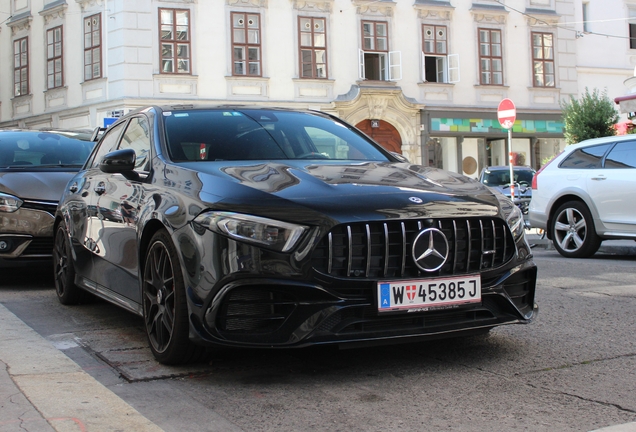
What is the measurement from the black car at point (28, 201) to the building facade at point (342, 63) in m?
17.9

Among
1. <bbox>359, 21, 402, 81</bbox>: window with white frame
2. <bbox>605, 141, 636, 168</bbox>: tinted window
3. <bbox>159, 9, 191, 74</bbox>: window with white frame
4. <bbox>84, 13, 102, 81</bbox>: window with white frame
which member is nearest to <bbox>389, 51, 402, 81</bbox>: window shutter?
<bbox>359, 21, 402, 81</bbox>: window with white frame

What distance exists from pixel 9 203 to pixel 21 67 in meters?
24.8

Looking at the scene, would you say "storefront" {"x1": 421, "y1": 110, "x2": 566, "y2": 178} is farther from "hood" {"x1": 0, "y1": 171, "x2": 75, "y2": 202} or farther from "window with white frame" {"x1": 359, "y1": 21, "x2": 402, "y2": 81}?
"hood" {"x1": 0, "y1": 171, "x2": 75, "y2": 202}

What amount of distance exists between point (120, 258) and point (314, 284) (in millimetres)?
1831

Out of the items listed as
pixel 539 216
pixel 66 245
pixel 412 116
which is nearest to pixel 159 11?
pixel 412 116

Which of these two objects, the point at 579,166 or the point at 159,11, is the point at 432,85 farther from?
the point at 579,166

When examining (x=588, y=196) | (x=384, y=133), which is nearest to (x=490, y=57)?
(x=384, y=133)

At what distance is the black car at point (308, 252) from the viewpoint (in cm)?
392

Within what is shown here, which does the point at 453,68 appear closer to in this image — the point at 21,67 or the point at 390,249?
the point at 21,67

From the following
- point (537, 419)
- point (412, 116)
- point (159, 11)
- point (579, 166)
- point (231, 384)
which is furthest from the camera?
point (412, 116)

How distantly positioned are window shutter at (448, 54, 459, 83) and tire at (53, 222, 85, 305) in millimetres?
24520

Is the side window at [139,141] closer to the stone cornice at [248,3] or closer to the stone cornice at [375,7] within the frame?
the stone cornice at [248,3]

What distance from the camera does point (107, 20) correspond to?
26672mm

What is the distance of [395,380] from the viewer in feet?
13.6
